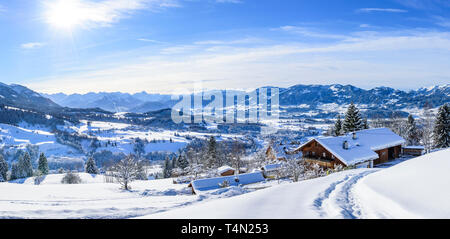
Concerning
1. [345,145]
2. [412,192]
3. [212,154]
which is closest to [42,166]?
[212,154]

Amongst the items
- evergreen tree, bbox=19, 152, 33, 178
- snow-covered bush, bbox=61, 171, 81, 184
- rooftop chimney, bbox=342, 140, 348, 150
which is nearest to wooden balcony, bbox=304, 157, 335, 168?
rooftop chimney, bbox=342, 140, 348, 150

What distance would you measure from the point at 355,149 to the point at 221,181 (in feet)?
52.0

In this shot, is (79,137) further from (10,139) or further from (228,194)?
(228,194)

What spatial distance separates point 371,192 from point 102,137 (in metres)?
215

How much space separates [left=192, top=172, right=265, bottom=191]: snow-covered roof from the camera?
27.2m

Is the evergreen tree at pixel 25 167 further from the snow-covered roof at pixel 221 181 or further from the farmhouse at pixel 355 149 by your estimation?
the farmhouse at pixel 355 149

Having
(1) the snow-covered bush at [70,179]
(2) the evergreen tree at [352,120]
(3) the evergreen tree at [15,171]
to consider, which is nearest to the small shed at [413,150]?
(2) the evergreen tree at [352,120]

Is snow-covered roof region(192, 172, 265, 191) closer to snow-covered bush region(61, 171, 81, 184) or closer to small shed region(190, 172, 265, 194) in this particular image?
small shed region(190, 172, 265, 194)

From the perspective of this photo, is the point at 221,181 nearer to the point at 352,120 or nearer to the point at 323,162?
the point at 323,162

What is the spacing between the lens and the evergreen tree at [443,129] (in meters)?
34.5

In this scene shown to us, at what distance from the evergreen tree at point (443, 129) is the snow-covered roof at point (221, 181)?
2638cm
